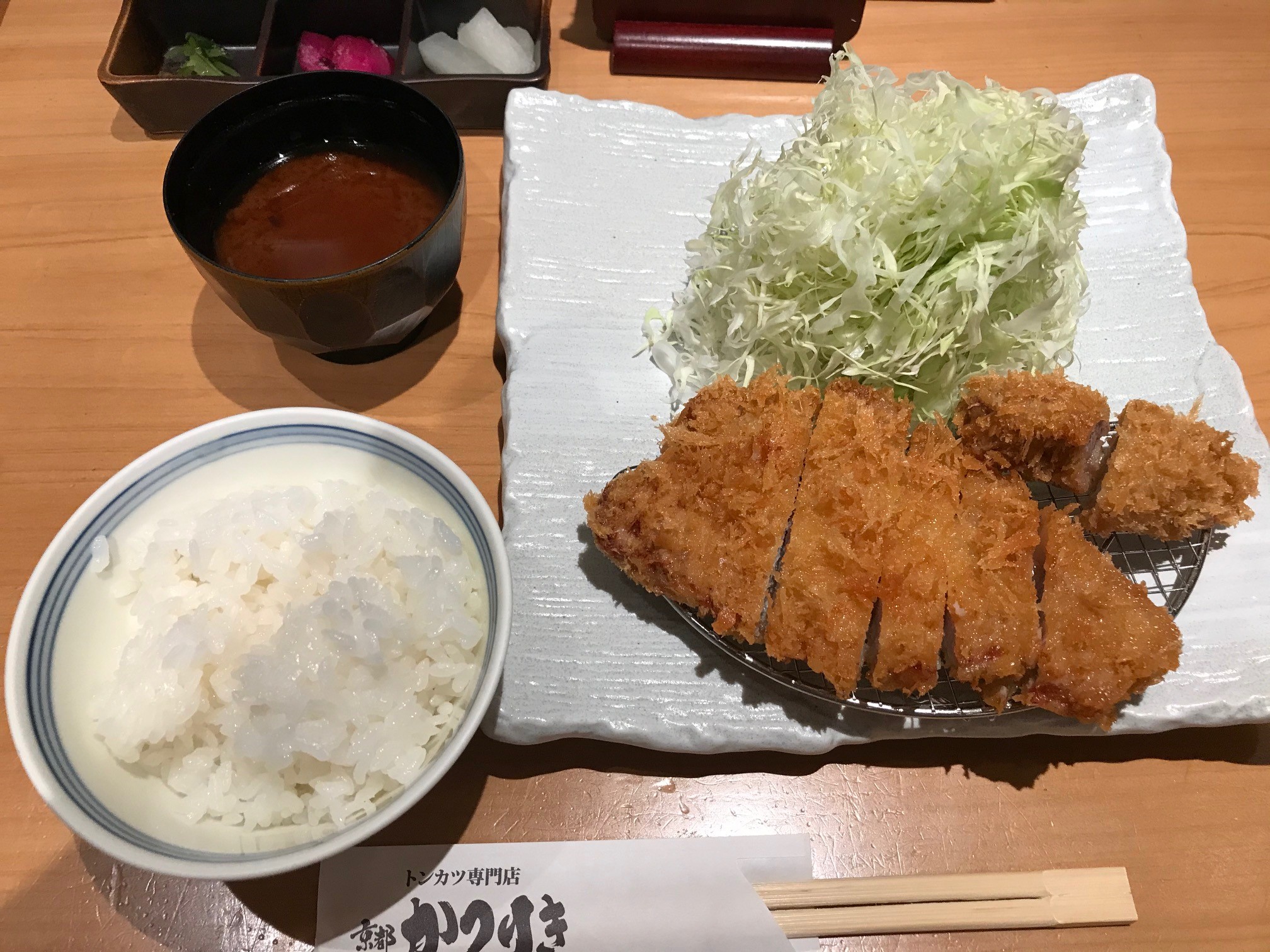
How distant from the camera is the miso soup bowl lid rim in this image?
184cm

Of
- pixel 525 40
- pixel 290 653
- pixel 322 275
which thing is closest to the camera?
pixel 290 653

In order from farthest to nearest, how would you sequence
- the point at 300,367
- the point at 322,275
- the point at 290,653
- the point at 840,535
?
the point at 300,367, the point at 322,275, the point at 840,535, the point at 290,653

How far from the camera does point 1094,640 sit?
1659 millimetres

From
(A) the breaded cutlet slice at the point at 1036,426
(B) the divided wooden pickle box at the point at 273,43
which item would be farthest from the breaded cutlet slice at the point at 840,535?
(B) the divided wooden pickle box at the point at 273,43

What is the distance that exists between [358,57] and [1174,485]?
10.1 ft

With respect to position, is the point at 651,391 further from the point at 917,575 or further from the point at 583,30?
the point at 583,30

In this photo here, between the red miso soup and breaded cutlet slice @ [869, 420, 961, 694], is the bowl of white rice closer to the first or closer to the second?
the red miso soup

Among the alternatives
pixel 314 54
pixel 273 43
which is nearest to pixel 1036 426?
pixel 314 54

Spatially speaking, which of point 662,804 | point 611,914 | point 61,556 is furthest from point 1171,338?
point 61,556

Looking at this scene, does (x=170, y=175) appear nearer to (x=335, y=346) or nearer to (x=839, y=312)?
(x=335, y=346)

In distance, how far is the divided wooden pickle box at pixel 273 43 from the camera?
2.71 meters

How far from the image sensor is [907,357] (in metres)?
2.10

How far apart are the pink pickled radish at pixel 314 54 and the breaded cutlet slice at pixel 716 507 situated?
2.18 meters

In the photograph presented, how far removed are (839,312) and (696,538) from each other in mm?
790
